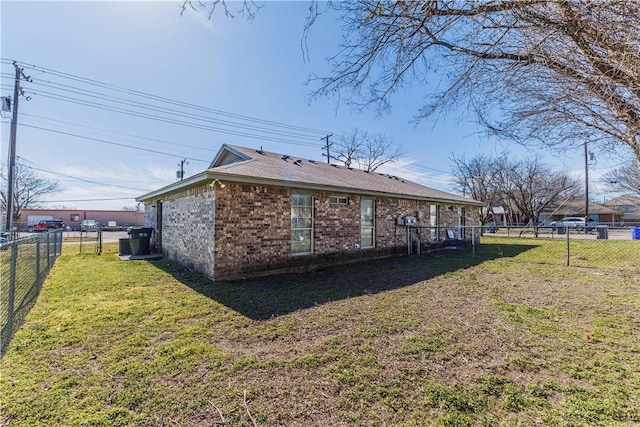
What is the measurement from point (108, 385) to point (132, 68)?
37.0 feet

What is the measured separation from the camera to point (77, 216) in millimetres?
41094

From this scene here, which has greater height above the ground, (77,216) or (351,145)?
(351,145)

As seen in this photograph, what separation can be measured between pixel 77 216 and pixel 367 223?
47371 mm

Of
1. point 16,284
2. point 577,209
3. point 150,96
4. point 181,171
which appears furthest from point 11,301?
point 577,209

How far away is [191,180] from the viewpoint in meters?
7.23

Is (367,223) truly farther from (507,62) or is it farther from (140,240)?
(140,240)

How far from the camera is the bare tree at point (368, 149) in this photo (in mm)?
30691

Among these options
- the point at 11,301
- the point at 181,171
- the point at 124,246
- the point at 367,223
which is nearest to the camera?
the point at 11,301

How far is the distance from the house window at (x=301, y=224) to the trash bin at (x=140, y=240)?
6.59 meters

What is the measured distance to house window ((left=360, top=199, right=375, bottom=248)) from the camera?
10070 mm

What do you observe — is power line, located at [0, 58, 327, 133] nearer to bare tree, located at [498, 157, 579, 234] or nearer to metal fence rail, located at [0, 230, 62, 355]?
metal fence rail, located at [0, 230, 62, 355]

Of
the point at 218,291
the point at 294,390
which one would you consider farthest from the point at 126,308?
the point at 294,390

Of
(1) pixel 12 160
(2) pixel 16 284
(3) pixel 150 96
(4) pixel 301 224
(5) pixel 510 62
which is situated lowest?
(2) pixel 16 284

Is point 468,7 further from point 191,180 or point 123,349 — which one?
point 191,180
